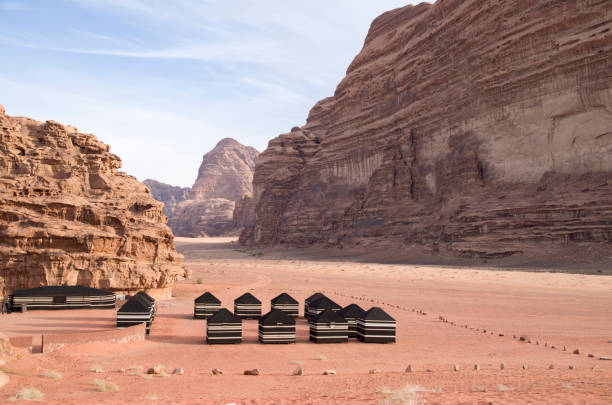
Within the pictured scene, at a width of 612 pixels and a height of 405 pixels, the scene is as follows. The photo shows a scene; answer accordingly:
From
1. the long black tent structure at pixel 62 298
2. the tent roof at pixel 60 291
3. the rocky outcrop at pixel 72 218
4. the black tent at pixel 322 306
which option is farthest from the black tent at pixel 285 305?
the tent roof at pixel 60 291

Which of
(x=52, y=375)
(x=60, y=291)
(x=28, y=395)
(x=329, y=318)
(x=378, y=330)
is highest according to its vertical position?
(x=60, y=291)

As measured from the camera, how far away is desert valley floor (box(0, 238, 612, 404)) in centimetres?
757

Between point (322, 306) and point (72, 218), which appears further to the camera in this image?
point (72, 218)

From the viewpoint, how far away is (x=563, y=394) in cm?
739

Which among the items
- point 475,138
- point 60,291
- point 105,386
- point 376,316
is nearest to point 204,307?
point 60,291

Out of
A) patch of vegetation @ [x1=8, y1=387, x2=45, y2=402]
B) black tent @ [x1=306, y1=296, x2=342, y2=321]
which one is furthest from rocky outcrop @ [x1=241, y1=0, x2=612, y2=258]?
patch of vegetation @ [x1=8, y1=387, x2=45, y2=402]

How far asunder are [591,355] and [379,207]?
5012cm

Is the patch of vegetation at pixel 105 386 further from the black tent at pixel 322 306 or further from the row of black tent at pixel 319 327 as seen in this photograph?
the black tent at pixel 322 306

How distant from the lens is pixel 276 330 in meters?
12.6

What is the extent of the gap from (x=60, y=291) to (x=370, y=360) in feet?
35.3

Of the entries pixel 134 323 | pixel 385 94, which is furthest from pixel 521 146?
pixel 134 323

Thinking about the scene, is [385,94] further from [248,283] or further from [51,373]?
[51,373]

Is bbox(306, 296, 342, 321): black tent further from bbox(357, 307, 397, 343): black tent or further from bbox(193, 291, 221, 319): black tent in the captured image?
bbox(193, 291, 221, 319): black tent

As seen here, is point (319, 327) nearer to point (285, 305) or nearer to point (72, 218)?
point (285, 305)
